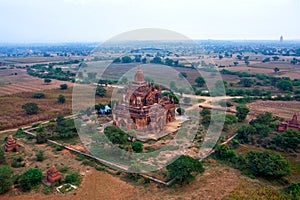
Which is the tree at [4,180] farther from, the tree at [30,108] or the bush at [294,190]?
the tree at [30,108]

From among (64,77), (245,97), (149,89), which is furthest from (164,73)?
(149,89)

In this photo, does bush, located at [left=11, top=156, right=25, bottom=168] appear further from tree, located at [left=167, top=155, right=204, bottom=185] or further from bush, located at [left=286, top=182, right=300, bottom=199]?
bush, located at [left=286, top=182, right=300, bottom=199]

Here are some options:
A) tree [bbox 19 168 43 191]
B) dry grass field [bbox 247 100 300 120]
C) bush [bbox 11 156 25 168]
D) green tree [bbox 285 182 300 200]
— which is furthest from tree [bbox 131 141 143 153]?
dry grass field [bbox 247 100 300 120]

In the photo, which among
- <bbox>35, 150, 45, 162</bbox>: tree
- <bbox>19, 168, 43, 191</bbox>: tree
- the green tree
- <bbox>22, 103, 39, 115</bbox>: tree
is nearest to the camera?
the green tree

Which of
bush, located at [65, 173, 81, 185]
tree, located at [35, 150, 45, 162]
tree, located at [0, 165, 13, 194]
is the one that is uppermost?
tree, located at [0, 165, 13, 194]

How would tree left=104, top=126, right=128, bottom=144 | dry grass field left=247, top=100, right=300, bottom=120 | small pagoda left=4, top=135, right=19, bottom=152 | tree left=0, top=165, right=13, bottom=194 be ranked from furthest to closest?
dry grass field left=247, top=100, right=300, bottom=120
small pagoda left=4, top=135, right=19, bottom=152
tree left=104, top=126, right=128, bottom=144
tree left=0, top=165, right=13, bottom=194

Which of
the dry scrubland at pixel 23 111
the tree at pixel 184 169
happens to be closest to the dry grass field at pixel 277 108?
the tree at pixel 184 169

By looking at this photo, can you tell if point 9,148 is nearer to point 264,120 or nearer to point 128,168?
point 128,168

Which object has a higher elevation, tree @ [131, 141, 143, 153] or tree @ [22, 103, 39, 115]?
tree @ [22, 103, 39, 115]
